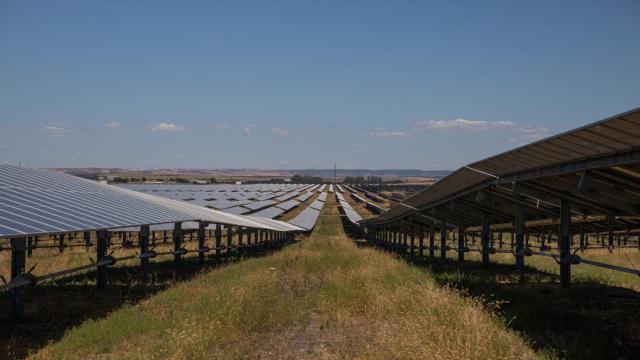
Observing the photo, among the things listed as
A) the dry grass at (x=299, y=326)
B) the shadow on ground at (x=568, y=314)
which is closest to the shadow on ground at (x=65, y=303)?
the dry grass at (x=299, y=326)

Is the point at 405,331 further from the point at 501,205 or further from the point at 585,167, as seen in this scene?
the point at 501,205

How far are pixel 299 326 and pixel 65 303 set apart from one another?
638 centimetres

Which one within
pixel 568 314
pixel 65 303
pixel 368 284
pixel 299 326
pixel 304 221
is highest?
pixel 568 314

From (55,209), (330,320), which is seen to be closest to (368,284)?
(330,320)

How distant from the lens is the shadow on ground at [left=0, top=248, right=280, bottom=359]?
10.4 meters

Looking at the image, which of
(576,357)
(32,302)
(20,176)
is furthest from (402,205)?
(576,357)

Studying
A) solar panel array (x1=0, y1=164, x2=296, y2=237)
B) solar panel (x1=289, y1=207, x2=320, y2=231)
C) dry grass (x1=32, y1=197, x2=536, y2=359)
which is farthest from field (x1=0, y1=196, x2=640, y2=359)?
solar panel (x1=289, y1=207, x2=320, y2=231)

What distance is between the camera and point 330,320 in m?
12.7

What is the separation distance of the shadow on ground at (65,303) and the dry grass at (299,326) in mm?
529

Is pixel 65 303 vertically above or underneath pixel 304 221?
above

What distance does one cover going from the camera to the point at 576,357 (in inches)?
331

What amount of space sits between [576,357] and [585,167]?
4729mm

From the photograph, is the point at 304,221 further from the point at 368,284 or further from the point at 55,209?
the point at 55,209

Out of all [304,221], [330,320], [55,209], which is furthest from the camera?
[304,221]
